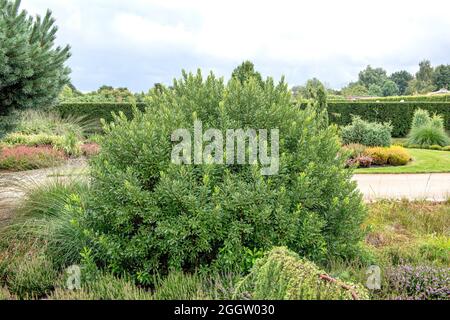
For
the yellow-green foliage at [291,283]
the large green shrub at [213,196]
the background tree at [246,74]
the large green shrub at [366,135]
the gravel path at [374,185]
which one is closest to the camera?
the yellow-green foliage at [291,283]

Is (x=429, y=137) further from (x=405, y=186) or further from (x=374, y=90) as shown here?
(x=374, y=90)

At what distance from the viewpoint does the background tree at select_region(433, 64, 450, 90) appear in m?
73.4

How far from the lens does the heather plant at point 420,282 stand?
2932mm

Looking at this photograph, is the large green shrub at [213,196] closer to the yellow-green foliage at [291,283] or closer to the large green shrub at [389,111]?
the yellow-green foliage at [291,283]

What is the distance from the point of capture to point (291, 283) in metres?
2.37

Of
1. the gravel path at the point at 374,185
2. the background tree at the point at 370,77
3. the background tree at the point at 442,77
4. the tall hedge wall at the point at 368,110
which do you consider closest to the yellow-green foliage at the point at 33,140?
the gravel path at the point at 374,185

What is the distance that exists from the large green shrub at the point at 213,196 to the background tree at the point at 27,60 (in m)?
2.98

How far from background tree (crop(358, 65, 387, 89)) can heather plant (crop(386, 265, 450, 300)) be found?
8582 centimetres

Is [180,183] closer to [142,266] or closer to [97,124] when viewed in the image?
[142,266]

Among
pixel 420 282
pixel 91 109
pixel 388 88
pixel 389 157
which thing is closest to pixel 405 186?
pixel 389 157

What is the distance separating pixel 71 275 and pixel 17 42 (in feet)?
12.3

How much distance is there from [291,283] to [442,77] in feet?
266

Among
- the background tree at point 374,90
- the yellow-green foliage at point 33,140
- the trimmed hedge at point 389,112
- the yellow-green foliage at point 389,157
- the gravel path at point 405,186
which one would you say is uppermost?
the background tree at point 374,90
